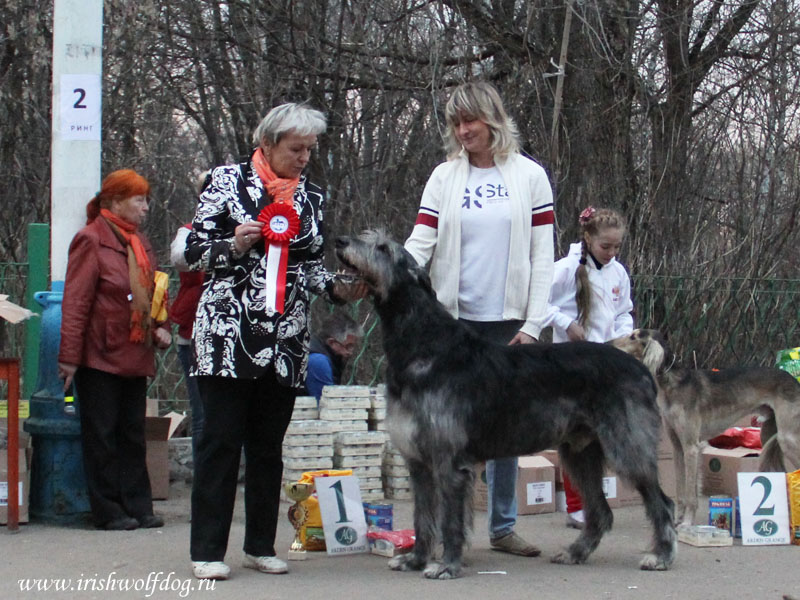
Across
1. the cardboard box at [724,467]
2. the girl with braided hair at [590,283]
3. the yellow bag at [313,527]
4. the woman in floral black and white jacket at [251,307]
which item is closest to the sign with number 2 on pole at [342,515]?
the yellow bag at [313,527]

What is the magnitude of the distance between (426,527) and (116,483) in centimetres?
223

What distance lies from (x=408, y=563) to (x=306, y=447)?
2413 mm

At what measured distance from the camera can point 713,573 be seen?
546cm

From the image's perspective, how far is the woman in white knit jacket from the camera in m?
5.54

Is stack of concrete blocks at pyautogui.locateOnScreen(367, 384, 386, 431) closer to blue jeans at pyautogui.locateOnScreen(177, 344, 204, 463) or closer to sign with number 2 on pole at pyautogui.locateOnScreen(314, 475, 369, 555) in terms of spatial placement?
blue jeans at pyautogui.locateOnScreen(177, 344, 204, 463)

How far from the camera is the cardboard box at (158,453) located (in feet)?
24.2

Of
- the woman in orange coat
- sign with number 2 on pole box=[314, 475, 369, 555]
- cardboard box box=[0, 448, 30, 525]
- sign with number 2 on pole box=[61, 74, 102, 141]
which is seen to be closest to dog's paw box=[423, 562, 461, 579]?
sign with number 2 on pole box=[314, 475, 369, 555]

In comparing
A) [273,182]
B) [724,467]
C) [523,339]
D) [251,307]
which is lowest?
[724,467]

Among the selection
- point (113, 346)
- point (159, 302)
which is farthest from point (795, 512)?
point (113, 346)

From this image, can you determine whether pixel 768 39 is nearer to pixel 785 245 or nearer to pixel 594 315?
pixel 785 245

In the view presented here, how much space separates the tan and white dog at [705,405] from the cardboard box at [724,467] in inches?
9.0

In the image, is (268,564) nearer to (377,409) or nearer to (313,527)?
(313,527)

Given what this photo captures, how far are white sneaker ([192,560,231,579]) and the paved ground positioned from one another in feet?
0.15

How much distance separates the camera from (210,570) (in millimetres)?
→ 4969
